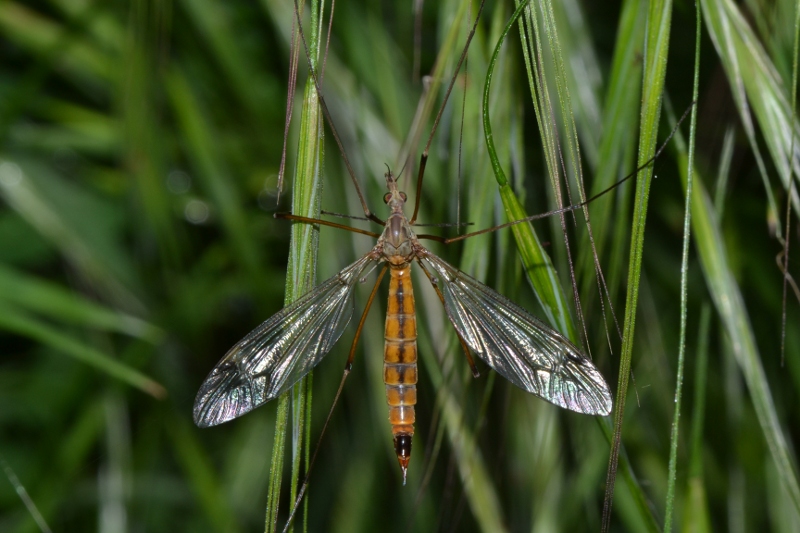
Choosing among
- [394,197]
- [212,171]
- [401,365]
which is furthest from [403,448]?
[212,171]

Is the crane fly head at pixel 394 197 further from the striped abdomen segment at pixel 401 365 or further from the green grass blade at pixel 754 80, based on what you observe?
the green grass blade at pixel 754 80

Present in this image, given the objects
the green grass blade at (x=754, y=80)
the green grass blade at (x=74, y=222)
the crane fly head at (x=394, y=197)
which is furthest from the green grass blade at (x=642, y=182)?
the green grass blade at (x=74, y=222)

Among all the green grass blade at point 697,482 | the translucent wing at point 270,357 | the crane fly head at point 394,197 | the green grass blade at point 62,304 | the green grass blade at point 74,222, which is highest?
the green grass blade at point 74,222

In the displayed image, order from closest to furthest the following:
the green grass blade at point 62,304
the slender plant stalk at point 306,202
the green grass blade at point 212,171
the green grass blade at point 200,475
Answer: the slender plant stalk at point 306,202 < the green grass blade at point 62,304 < the green grass blade at point 200,475 < the green grass blade at point 212,171

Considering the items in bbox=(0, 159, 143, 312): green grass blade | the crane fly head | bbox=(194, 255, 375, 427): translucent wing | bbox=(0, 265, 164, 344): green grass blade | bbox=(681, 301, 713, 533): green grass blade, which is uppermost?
bbox=(0, 159, 143, 312): green grass blade

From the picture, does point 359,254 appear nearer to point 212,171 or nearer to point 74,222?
point 212,171

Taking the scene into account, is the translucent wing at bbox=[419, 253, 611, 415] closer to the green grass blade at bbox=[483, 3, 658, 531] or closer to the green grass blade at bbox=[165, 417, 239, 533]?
the green grass blade at bbox=[483, 3, 658, 531]

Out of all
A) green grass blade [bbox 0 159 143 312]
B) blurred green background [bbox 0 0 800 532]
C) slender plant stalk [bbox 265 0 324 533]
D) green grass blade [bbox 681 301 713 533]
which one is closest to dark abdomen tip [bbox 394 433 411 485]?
blurred green background [bbox 0 0 800 532]
